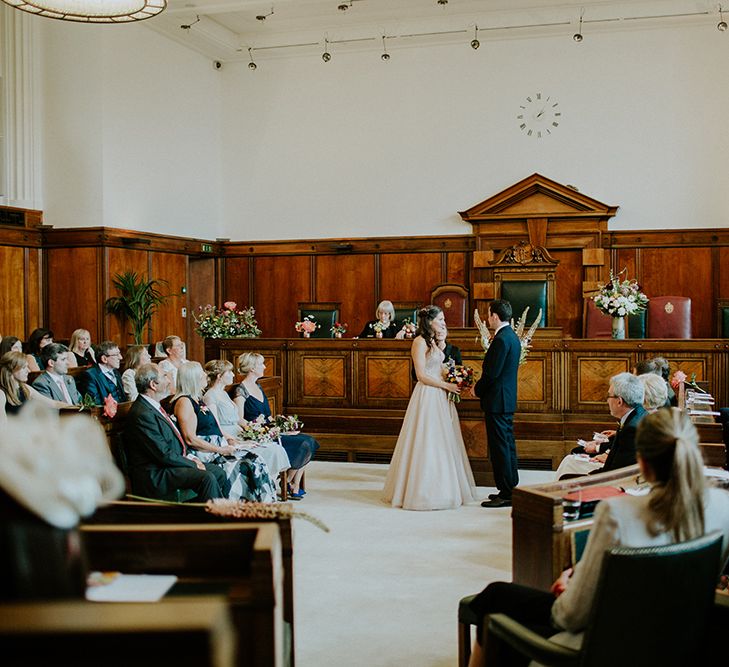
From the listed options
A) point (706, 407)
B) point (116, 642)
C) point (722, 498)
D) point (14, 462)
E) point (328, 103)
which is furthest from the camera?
point (328, 103)

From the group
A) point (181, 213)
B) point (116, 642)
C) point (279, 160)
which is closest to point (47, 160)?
point (181, 213)

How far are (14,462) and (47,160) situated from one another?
10432mm

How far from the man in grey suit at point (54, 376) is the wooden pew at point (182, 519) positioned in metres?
4.26

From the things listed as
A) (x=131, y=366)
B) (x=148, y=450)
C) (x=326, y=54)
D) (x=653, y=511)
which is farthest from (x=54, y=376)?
(x=326, y=54)

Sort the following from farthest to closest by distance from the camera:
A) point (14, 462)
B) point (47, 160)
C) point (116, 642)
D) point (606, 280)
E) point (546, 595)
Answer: point (606, 280), point (47, 160), point (546, 595), point (14, 462), point (116, 642)

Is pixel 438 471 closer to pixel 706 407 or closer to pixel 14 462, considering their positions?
pixel 706 407

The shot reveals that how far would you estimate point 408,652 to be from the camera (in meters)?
3.78

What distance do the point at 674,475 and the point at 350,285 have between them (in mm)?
10709

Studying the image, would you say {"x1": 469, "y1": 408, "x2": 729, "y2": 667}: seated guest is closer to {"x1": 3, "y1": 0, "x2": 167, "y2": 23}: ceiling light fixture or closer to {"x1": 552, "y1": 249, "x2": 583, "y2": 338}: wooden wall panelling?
{"x1": 3, "y1": 0, "x2": 167, "y2": 23}: ceiling light fixture

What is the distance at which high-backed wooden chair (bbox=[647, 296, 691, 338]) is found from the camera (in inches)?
362

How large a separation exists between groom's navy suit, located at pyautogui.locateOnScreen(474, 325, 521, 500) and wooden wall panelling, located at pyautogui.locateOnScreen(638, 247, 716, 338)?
224 inches

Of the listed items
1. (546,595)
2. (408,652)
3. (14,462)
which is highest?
(14,462)

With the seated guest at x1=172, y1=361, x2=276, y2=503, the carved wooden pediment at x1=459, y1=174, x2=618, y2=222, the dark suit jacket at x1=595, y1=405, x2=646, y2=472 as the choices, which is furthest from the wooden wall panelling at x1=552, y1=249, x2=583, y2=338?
the dark suit jacket at x1=595, y1=405, x2=646, y2=472

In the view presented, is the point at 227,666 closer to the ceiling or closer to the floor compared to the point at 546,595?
closer to the ceiling
